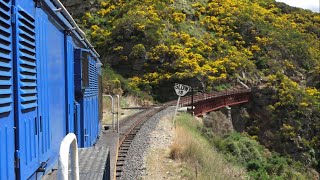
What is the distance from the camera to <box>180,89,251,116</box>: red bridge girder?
3177cm

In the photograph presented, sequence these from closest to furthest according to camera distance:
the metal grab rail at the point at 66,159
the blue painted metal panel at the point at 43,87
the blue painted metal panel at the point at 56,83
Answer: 1. the metal grab rail at the point at 66,159
2. the blue painted metal panel at the point at 43,87
3. the blue painted metal panel at the point at 56,83

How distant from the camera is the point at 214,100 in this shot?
115 ft

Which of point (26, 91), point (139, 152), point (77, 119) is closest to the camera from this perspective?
point (26, 91)

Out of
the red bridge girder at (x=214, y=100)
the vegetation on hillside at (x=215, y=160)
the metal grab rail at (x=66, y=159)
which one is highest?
the metal grab rail at (x=66, y=159)

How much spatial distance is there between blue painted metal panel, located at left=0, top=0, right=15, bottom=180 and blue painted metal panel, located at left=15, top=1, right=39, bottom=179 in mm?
166

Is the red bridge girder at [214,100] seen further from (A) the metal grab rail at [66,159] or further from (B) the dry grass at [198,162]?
(A) the metal grab rail at [66,159]

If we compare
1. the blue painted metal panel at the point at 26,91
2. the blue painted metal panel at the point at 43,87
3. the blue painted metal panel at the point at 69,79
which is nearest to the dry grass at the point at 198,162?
the blue painted metal panel at the point at 69,79

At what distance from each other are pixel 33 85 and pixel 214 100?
31.7 meters

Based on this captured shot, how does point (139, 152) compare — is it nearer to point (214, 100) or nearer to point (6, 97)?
point (6, 97)

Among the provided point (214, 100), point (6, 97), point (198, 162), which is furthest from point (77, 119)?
point (214, 100)

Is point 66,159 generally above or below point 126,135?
above

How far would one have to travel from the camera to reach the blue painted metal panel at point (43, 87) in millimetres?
4148

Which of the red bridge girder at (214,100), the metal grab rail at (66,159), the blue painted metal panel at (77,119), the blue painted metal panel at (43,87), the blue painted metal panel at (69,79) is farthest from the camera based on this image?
the red bridge girder at (214,100)

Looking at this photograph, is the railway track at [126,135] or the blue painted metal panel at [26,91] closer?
the blue painted metal panel at [26,91]
